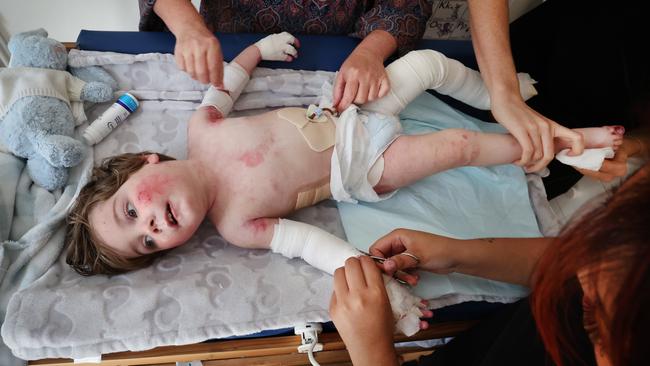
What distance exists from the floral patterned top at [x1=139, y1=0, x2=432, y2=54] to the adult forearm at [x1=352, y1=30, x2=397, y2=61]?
20mm

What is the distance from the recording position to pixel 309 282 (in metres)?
1.00

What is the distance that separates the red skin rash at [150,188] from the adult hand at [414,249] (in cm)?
51

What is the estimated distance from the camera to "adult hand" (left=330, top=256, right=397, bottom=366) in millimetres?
694

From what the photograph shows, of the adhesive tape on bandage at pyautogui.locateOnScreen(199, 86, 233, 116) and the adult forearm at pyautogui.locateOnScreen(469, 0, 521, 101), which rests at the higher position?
the adult forearm at pyautogui.locateOnScreen(469, 0, 521, 101)

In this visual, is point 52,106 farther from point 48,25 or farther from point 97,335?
point 48,25

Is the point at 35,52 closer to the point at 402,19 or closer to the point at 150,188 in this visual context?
the point at 150,188

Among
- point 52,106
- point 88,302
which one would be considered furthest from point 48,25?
point 88,302

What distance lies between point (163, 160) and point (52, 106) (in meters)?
0.33

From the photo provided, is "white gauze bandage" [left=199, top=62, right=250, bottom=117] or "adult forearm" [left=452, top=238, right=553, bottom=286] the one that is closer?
"adult forearm" [left=452, top=238, right=553, bottom=286]

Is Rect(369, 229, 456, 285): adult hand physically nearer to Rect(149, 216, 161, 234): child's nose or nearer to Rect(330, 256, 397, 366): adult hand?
Rect(330, 256, 397, 366): adult hand

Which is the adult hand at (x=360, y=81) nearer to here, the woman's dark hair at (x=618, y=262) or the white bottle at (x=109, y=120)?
the white bottle at (x=109, y=120)

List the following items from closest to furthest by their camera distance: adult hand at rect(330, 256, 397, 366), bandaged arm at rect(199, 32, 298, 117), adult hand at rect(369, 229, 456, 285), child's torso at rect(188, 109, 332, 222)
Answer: adult hand at rect(330, 256, 397, 366) → adult hand at rect(369, 229, 456, 285) → child's torso at rect(188, 109, 332, 222) → bandaged arm at rect(199, 32, 298, 117)

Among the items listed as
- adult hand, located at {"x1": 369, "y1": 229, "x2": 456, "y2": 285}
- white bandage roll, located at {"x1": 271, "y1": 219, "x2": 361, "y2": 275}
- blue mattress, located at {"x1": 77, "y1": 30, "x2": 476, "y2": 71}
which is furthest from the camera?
blue mattress, located at {"x1": 77, "y1": 30, "x2": 476, "y2": 71}

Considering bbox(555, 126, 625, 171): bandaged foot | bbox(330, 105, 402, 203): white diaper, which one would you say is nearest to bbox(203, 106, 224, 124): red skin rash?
bbox(330, 105, 402, 203): white diaper
